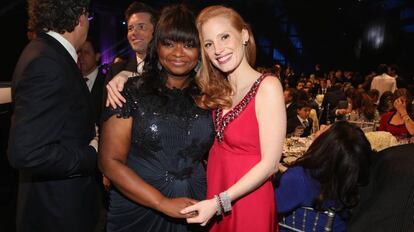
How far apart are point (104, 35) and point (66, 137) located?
13.0 metres

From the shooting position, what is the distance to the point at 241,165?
1624 millimetres

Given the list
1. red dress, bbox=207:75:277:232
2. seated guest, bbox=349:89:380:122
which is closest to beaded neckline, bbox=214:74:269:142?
red dress, bbox=207:75:277:232

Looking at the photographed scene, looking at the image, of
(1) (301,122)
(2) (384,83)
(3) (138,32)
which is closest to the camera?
(3) (138,32)

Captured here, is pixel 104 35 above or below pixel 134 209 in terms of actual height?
above

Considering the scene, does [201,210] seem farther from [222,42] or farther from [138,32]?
[138,32]

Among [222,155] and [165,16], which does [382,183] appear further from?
[165,16]

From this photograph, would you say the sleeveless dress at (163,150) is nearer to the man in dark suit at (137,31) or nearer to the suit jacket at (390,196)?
the suit jacket at (390,196)

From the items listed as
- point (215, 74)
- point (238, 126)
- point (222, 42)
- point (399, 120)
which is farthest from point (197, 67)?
point (399, 120)

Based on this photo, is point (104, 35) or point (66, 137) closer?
point (66, 137)

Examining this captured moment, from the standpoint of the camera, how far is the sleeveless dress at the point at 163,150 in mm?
1569

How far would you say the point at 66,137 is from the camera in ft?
4.88

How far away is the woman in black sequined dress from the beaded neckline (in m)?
0.04

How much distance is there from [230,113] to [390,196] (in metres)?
0.71

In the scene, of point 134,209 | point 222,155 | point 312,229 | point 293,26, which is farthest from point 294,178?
point 293,26
